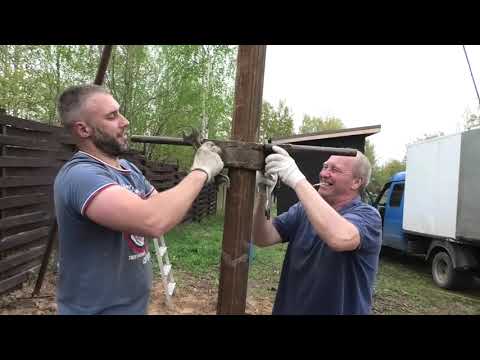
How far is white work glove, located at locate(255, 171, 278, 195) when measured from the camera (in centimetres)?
210

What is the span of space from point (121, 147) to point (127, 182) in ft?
0.57

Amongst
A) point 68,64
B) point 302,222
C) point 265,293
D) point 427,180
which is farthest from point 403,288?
point 68,64

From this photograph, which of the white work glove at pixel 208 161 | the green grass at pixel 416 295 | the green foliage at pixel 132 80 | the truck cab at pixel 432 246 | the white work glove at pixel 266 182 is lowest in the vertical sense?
the green grass at pixel 416 295

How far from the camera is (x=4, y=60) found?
1170 cm

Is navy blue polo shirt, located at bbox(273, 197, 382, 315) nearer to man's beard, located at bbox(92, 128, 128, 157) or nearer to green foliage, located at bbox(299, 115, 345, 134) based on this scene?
man's beard, located at bbox(92, 128, 128, 157)

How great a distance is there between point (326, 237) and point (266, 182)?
1.59 feet

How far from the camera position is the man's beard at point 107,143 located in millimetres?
1815

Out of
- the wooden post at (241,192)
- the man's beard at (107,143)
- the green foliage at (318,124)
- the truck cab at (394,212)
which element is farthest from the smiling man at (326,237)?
the green foliage at (318,124)

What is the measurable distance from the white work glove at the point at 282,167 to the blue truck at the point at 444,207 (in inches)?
260

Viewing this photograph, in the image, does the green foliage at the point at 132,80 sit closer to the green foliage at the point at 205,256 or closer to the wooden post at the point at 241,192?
the green foliage at the point at 205,256

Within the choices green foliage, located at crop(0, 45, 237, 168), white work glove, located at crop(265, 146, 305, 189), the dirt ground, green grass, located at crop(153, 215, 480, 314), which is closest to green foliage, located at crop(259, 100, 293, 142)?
green foliage, located at crop(0, 45, 237, 168)

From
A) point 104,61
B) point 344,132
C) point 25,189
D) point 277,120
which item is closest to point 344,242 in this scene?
point 104,61

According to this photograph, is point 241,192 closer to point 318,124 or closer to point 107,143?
point 107,143

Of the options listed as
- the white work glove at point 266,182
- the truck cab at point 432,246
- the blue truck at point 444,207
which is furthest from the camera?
the truck cab at point 432,246
